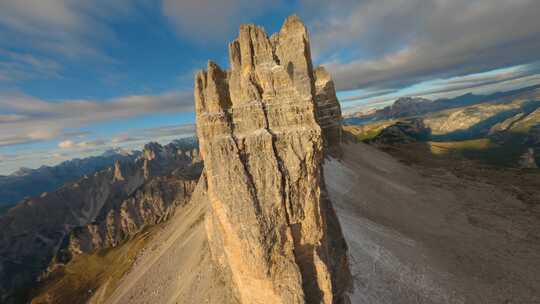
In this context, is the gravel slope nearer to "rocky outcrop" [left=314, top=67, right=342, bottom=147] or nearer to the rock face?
the rock face

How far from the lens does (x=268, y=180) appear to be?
1675cm

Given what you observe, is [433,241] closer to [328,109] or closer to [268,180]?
[268,180]

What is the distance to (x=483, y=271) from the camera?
29.8 meters

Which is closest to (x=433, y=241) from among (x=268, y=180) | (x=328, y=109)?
(x=268, y=180)

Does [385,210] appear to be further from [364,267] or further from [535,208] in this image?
[535,208]

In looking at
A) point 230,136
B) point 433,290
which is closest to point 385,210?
point 433,290

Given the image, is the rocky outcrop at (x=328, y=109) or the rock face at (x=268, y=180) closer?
the rock face at (x=268, y=180)

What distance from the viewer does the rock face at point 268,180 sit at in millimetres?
15836

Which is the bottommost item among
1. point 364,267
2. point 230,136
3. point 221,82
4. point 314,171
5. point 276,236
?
point 364,267

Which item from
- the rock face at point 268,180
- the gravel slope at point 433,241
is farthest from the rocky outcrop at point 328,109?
the rock face at point 268,180

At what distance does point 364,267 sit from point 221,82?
76.9 feet

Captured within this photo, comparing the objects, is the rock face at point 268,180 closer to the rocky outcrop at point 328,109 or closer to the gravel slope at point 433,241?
the gravel slope at point 433,241

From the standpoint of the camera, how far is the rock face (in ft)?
52.0

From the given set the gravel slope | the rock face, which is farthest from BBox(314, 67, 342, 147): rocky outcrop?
the rock face
